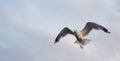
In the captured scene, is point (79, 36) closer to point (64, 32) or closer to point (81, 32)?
point (81, 32)

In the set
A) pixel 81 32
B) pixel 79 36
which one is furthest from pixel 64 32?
pixel 79 36

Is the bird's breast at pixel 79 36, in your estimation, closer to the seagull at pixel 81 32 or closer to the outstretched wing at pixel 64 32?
the seagull at pixel 81 32

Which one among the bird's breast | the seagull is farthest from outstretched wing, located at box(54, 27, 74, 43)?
the bird's breast

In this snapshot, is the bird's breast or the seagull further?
the bird's breast

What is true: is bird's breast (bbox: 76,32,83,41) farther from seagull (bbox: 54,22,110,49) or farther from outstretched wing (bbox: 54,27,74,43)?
outstretched wing (bbox: 54,27,74,43)

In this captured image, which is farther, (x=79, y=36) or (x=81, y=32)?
(x=81, y=32)

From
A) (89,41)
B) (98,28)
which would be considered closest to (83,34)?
(98,28)

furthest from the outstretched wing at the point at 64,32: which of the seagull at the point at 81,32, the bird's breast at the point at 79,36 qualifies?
the bird's breast at the point at 79,36

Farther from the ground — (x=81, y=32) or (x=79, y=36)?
(x=81, y=32)

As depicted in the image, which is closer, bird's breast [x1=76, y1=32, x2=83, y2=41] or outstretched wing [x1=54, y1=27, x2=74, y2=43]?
bird's breast [x1=76, y1=32, x2=83, y2=41]

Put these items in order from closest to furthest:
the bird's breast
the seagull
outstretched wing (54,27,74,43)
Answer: the seagull → the bird's breast → outstretched wing (54,27,74,43)

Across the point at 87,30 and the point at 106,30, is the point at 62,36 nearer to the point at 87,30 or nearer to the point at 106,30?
the point at 87,30

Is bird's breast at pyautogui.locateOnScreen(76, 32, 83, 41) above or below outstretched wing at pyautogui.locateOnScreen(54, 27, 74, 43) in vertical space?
below

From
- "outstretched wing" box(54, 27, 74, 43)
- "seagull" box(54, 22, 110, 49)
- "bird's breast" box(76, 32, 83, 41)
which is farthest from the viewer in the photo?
"outstretched wing" box(54, 27, 74, 43)
